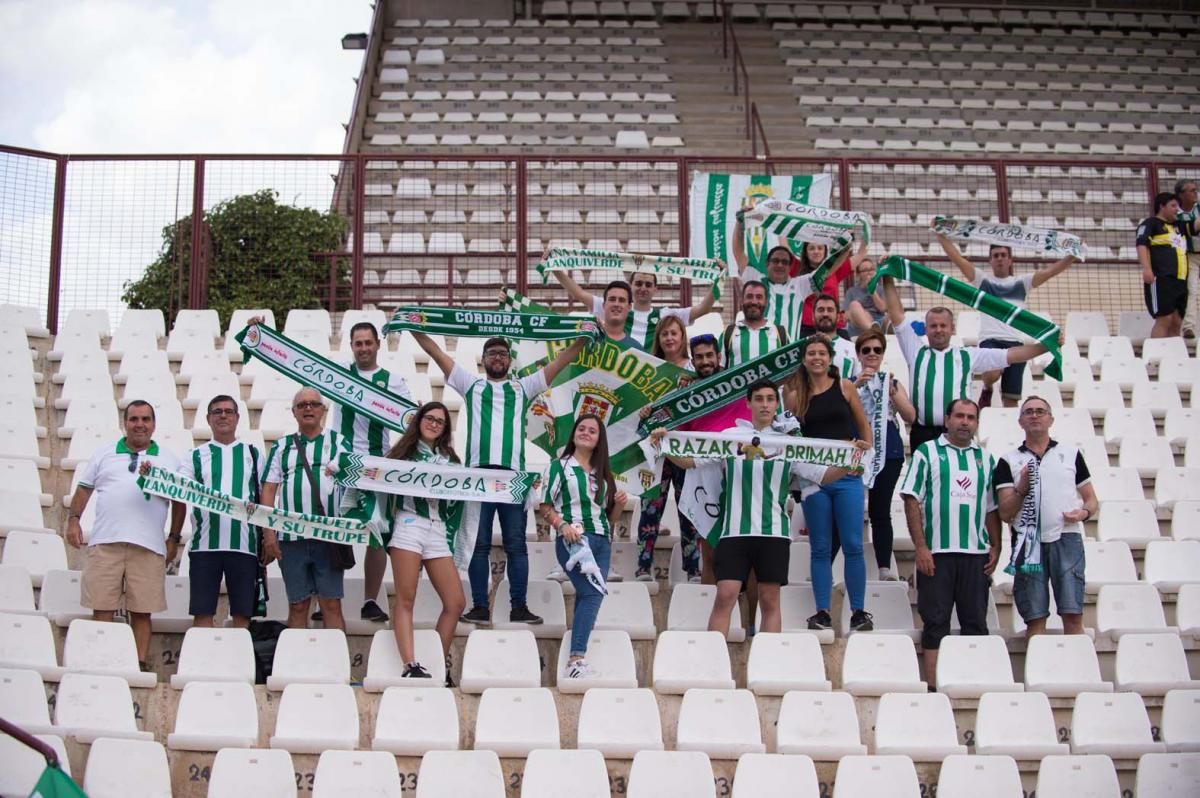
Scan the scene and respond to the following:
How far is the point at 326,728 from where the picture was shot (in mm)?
6914

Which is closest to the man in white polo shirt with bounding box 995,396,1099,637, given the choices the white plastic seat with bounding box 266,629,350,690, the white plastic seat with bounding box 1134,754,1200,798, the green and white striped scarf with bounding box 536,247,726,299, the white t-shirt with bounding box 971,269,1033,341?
the white plastic seat with bounding box 1134,754,1200,798

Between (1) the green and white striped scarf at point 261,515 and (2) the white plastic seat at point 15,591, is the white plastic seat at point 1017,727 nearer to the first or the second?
(1) the green and white striped scarf at point 261,515

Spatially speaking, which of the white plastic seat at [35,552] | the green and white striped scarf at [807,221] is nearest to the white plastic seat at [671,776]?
the white plastic seat at [35,552]

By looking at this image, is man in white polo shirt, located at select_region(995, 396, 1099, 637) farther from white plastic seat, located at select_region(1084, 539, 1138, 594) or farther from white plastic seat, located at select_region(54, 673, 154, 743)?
white plastic seat, located at select_region(54, 673, 154, 743)

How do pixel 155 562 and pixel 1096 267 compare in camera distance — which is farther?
pixel 1096 267

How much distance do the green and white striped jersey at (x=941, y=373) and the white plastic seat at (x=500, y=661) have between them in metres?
2.70

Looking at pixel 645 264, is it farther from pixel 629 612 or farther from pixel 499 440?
pixel 629 612

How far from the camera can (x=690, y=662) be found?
7344 millimetres

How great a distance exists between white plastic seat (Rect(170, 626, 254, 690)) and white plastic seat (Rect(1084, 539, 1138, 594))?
4410mm

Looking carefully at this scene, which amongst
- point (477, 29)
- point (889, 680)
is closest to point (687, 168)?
point (889, 680)

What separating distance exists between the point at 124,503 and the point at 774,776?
3380 mm

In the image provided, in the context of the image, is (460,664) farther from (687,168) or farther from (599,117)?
(599,117)

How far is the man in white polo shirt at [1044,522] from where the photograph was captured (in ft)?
25.6

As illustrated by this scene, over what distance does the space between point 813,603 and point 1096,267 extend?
729cm
